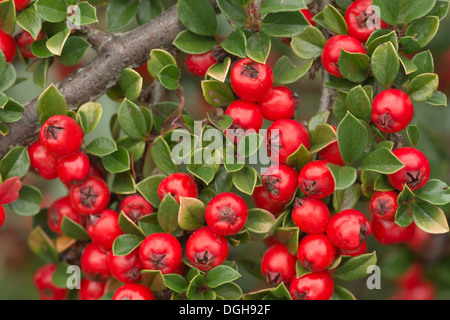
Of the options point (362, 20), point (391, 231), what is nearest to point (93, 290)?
point (391, 231)

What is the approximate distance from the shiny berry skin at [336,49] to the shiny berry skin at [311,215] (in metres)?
0.36

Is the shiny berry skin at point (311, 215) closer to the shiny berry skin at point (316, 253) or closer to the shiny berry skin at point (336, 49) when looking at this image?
the shiny berry skin at point (316, 253)

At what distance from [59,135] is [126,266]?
393 mm

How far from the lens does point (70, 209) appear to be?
1.70m

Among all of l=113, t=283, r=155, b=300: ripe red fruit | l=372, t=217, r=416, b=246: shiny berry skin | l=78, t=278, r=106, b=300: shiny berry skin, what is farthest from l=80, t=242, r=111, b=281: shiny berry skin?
l=372, t=217, r=416, b=246: shiny berry skin

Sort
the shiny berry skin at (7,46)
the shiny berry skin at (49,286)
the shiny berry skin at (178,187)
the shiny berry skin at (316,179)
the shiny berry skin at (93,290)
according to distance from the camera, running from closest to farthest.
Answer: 1. the shiny berry skin at (316,179)
2. the shiny berry skin at (178,187)
3. the shiny berry skin at (7,46)
4. the shiny berry skin at (93,290)
5. the shiny berry skin at (49,286)

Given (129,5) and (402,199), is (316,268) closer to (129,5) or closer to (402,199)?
(402,199)

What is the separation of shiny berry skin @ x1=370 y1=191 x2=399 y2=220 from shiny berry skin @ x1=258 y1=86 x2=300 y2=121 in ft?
1.06

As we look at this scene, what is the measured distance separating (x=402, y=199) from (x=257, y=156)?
1.24 ft

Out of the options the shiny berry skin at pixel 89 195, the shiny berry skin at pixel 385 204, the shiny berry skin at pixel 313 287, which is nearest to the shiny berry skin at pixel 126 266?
the shiny berry skin at pixel 89 195

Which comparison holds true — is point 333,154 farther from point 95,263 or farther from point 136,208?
point 95,263

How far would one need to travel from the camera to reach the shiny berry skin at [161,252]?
141cm

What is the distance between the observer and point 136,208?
1547mm

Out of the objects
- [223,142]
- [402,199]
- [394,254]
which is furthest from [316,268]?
[394,254]
